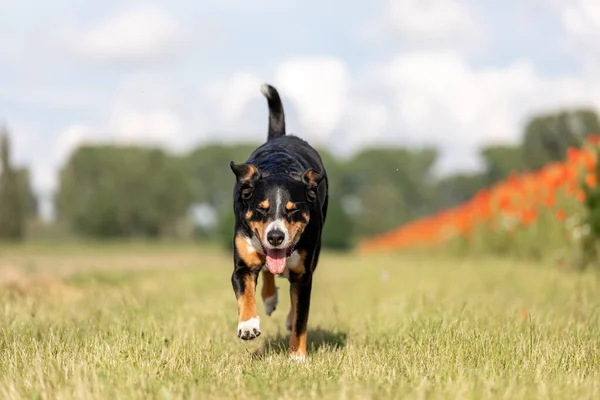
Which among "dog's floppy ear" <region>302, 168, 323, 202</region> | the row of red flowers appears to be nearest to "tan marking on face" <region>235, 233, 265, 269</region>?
"dog's floppy ear" <region>302, 168, 323, 202</region>

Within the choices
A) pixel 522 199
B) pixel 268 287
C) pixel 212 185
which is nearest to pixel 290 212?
pixel 268 287

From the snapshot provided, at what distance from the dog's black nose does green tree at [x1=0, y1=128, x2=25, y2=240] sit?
34196 mm

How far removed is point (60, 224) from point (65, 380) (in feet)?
149

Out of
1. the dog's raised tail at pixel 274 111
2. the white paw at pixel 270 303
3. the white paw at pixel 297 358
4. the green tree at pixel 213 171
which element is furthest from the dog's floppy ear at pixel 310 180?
the green tree at pixel 213 171

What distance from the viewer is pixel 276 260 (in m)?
4.57

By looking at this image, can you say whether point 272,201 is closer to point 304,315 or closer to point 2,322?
point 304,315

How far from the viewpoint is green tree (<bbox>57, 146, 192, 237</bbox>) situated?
42.8 metres

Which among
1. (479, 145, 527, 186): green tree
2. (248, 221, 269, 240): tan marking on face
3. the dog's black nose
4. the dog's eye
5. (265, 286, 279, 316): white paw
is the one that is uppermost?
(479, 145, 527, 186): green tree

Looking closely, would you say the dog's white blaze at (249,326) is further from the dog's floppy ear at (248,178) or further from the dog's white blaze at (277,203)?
the dog's floppy ear at (248,178)

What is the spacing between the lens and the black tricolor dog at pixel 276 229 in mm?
4480

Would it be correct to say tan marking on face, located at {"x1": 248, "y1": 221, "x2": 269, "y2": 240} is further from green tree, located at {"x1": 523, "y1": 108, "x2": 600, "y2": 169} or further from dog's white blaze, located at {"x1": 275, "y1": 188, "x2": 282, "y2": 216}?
green tree, located at {"x1": 523, "y1": 108, "x2": 600, "y2": 169}

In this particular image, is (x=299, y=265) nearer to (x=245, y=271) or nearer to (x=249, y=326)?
(x=245, y=271)

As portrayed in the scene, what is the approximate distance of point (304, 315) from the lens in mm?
5031

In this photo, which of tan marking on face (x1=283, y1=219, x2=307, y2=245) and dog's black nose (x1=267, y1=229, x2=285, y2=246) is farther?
tan marking on face (x1=283, y1=219, x2=307, y2=245)
